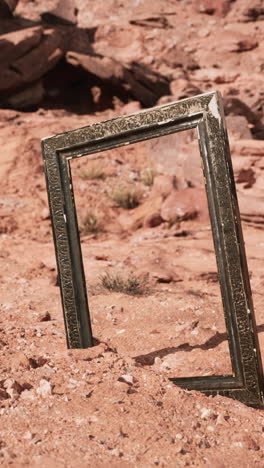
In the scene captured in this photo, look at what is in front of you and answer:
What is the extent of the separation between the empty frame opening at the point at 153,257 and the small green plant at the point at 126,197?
0.05 feet

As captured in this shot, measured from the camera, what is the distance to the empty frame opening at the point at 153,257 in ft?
9.80

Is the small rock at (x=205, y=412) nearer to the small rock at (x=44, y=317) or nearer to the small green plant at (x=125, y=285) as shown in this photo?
the small rock at (x=44, y=317)

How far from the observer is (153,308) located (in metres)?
3.70

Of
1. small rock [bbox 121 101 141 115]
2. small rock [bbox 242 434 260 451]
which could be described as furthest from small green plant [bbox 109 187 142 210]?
small rock [bbox 242 434 260 451]

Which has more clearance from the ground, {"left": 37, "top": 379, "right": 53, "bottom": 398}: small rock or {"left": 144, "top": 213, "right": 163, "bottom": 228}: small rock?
{"left": 144, "top": 213, "right": 163, "bottom": 228}: small rock

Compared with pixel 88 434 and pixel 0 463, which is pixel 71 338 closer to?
pixel 88 434

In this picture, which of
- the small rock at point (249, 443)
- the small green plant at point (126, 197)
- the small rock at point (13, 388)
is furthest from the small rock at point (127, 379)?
the small green plant at point (126, 197)

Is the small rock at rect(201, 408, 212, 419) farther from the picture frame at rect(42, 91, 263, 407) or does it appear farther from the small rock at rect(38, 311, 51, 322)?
A: the small rock at rect(38, 311, 51, 322)

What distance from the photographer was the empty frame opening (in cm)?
299

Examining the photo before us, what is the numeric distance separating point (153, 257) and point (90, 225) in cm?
171

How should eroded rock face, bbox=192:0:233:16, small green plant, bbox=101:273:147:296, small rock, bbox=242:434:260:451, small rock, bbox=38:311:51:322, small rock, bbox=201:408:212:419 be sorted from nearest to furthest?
1. small rock, bbox=242:434:260:451
2. small rock, bbox=201:408:212:419
3. small rock, bbox=38:311:51:322
4. small green plant, bbox=101:273:147:296
5. eroded rock face, bbox=192:0:233:16

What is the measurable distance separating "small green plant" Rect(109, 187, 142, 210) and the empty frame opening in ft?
0.05

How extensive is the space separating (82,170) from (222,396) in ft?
22.3

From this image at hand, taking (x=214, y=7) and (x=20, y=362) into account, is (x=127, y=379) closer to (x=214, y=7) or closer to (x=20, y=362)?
(x=20, y=362)
